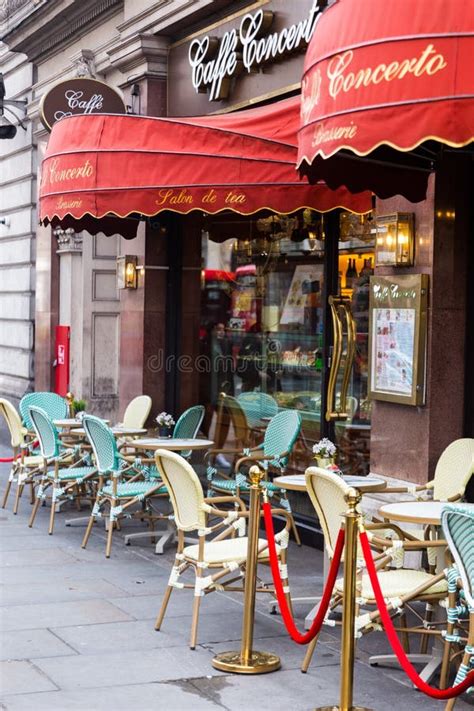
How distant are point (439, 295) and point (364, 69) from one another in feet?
8.42

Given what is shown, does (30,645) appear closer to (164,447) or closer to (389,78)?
(164,447)

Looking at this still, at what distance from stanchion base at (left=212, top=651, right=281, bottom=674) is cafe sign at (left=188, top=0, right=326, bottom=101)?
5.94m

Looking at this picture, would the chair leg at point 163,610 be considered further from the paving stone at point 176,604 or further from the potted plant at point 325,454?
the potted plant at point 325,454

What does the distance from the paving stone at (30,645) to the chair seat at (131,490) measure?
116 inches

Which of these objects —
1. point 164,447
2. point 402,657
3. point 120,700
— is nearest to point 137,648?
point 120,700

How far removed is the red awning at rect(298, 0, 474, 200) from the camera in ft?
20.7

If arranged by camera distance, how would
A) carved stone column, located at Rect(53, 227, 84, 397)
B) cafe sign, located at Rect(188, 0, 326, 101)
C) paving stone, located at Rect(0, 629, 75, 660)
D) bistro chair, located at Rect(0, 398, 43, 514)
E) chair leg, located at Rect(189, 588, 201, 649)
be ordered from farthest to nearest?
1. carved stone column, located at Rect(53, 227, 84, 397)
2. bistro chair, located at Rect(0, 398, 43, 514)
3. cafe sign, located at Rect(188, 0, 326, 101)
4. chair leg, located at Rect(189, 588, 201, 649)
5. paving stone, located at Rect(0, 629, 75, 660)

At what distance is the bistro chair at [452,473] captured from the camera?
8.18 metres

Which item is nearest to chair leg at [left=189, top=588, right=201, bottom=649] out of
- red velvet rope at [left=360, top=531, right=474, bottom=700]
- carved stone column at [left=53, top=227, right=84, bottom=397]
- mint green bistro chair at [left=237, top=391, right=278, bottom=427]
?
red velvet rope at [left=360, top=531, right=474, bottom=700]

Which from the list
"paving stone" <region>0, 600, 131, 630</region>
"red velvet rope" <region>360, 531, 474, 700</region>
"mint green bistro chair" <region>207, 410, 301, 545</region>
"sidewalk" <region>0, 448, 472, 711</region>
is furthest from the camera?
"mint green bistro chair" <region>207, 410, 301, 545</region>

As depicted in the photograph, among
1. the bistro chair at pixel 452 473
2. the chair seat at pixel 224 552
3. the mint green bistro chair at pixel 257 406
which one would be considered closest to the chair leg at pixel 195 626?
the chair seat at pixel 224 552

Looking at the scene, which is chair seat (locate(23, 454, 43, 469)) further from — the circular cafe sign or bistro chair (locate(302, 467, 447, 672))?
bistro chair (locate(302, 467, 447, 672))

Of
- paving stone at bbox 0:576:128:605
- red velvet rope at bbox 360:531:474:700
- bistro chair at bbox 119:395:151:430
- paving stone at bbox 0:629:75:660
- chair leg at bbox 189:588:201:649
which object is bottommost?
paving stone at bbox 0:576:128:605

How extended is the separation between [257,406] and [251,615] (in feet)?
19.4
